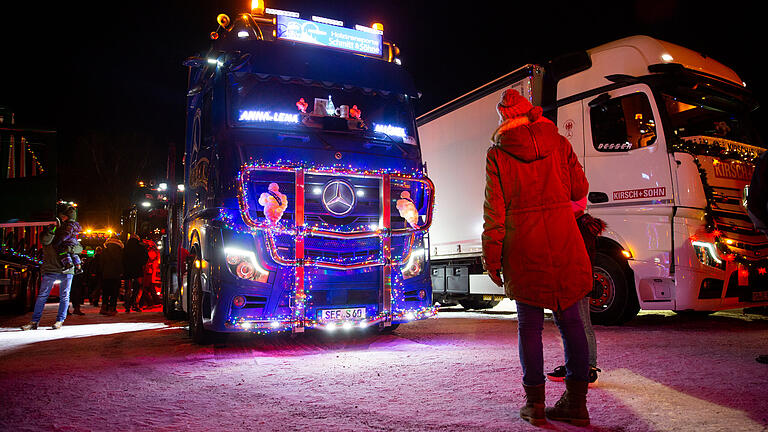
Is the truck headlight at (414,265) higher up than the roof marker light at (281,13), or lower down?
lower down

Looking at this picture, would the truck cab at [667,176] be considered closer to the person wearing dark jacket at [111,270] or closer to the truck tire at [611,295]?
the truck tire at [611,295]

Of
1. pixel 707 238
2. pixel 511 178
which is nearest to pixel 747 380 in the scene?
pixel 511 178

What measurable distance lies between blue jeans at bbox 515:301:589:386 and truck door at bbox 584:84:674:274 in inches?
191

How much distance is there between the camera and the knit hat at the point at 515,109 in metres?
3.73

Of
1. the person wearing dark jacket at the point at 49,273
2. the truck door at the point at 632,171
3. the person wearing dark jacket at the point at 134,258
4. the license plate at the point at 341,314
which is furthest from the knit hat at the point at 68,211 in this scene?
the truck door at the point at 632,171

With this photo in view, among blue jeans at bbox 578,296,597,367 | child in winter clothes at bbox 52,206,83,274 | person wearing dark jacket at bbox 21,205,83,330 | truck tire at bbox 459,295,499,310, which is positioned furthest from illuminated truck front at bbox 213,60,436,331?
truck tire at bbox 459,295,499,310

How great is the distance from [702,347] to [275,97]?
5.47m

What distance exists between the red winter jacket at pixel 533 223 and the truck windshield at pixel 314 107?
11.8ft

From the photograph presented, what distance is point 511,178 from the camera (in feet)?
11.8

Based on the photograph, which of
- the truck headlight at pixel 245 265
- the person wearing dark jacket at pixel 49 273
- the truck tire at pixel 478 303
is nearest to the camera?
the truck headlight at pixel 245 265

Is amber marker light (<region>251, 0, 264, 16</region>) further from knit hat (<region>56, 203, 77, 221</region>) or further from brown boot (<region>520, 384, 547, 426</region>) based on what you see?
brown boot (<region>520, 384, 547, 426</region>)

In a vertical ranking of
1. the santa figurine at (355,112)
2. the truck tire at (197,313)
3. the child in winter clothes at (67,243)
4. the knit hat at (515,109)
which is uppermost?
the santa figurine at (355,112)

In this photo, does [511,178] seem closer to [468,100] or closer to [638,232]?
[638,232]

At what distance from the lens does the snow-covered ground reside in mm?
3578
